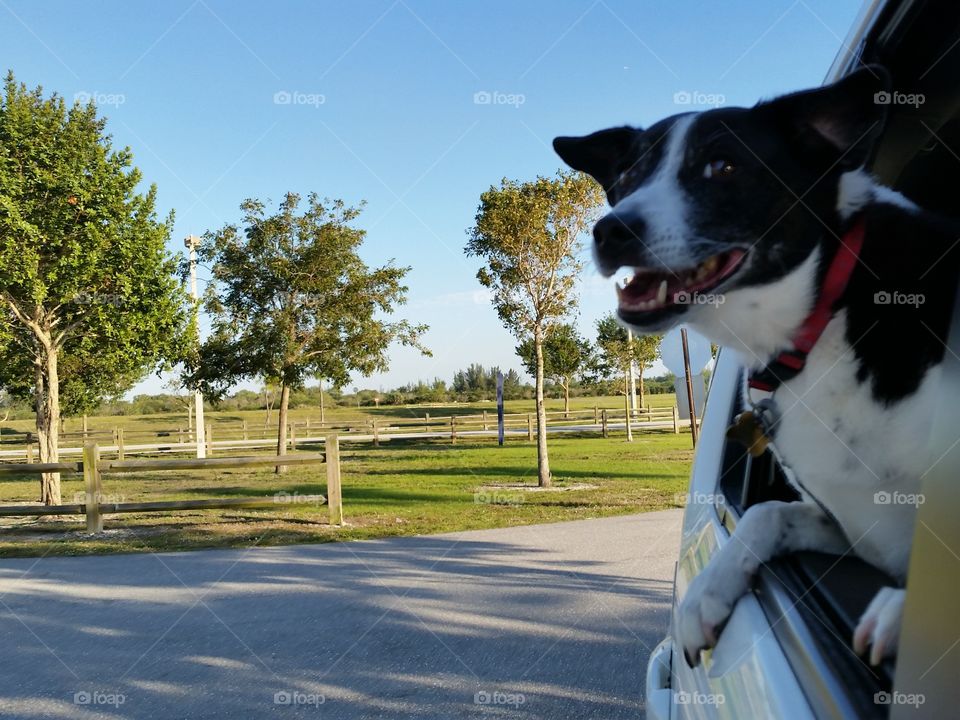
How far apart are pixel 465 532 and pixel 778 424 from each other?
10.0 metres

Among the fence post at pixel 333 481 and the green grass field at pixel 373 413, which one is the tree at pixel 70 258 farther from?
the green grass field at pixel 373 413

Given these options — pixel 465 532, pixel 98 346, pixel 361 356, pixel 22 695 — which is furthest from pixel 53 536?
pixel 361 356

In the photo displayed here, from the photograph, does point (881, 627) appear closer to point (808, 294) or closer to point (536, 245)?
point (808, 294)

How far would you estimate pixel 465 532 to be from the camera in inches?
449

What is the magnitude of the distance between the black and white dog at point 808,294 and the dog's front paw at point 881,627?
22cm

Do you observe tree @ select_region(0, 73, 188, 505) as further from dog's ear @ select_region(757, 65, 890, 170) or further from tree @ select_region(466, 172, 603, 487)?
dog's ear @ select_region(757, 65, 890, 170)

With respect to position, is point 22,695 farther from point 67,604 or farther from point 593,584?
point 593,584

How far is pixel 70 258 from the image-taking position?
15328 mm

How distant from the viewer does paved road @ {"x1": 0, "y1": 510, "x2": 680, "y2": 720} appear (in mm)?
4758

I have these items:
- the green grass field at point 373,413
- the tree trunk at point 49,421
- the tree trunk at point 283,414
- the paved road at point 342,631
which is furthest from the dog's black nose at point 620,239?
the green grass field at point 373,413

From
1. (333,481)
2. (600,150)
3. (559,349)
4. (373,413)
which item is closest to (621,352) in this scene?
(559,349)

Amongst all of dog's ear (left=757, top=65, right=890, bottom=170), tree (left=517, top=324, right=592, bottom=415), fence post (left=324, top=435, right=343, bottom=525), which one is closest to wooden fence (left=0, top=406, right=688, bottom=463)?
tree (left=517, top=324, right=592, bottom=415)

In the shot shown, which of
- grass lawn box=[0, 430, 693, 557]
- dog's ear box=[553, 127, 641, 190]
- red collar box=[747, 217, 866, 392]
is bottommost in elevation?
grass lawn box=[0, 430, 693, 557]

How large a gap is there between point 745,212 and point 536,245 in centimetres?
1468
